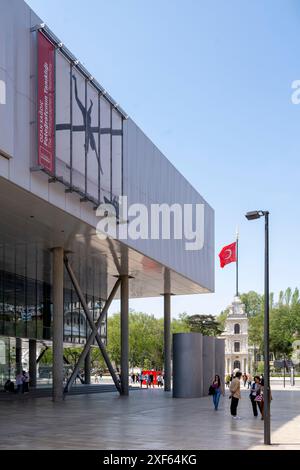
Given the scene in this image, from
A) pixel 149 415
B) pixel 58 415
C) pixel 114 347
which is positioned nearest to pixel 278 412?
pixel 149 415

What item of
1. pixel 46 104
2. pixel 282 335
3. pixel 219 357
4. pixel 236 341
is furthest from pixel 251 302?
pixel 46 104

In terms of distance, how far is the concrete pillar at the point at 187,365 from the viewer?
1437 inches

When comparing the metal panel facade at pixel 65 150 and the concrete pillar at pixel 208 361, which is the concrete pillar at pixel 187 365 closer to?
the concrete pillar at pixel 208 361

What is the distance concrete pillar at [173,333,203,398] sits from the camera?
120 ft

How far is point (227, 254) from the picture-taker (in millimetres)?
51312

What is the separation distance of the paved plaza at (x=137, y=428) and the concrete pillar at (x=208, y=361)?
1118cm

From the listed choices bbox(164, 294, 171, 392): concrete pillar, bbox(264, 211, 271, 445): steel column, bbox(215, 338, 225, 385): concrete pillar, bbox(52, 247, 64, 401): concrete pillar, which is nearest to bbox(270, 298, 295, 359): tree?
bbox(164, 294, 171, 392): concrete pillar

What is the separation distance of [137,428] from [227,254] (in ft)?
108

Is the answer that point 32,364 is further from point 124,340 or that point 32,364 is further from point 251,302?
point 251,302

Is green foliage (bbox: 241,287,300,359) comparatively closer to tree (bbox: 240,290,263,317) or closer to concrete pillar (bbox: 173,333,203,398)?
tree (bbox: 240,290,263,317)

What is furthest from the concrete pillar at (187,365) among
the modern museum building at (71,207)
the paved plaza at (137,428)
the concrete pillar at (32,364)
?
the concrete pillar at (32,364)

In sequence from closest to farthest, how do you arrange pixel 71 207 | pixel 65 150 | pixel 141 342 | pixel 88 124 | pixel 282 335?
pixel 65 150, pixel 71 207, pixel 88 124, pixel 141 342, pixel 282 335

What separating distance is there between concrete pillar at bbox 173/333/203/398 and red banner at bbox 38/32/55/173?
16573 mm

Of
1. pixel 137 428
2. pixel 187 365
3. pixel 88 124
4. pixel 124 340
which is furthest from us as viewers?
pixel 124 340
